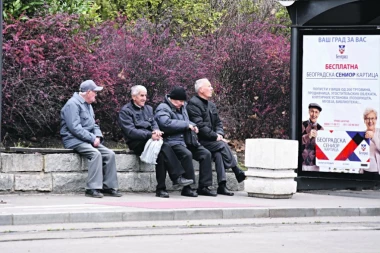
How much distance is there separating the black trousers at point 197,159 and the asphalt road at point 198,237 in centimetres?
245

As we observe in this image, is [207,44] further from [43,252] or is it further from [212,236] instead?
[43,252]

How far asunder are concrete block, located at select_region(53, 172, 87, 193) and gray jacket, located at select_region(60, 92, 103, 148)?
1.45 feet

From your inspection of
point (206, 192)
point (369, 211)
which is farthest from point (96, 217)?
point (369, 211)

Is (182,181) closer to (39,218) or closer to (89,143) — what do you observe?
(89,143)

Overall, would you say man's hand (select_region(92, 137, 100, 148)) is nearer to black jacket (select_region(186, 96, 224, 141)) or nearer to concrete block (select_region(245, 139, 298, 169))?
black jacket (select_region(186, 96, 224, 141))

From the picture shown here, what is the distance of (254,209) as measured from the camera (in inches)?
571

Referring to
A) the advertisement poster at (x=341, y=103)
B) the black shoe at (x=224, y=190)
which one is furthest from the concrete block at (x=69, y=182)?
the advertisement poster at (x=341, y=103)

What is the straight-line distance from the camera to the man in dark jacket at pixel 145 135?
637 inches

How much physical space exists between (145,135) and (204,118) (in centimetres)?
124

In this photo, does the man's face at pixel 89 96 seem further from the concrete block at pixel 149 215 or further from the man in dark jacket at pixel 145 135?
the concrete block at pixel 149 215

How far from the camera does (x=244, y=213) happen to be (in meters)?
14.4

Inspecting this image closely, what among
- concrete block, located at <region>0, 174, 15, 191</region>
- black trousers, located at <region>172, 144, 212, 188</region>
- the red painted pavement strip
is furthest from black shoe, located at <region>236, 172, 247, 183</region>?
concrete block, located at <region>0, 174, 15, 191</region>

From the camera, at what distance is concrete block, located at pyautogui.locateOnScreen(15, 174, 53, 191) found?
15586 mm

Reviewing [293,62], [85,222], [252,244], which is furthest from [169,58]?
[252,244]
